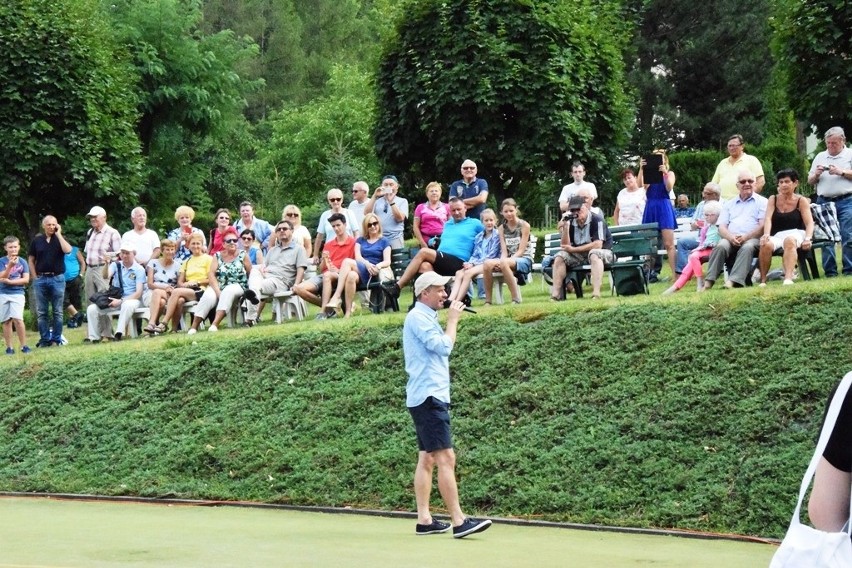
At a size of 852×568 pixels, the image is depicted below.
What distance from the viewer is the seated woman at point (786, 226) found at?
15758 millimetres

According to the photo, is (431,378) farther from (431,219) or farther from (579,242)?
(431,219)

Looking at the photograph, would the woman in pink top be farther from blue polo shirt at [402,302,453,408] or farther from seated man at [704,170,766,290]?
blue polo shirt at [402,302,453,408]

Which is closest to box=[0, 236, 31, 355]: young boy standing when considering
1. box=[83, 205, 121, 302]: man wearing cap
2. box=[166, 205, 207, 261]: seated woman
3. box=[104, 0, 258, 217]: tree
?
box=[83, 205, 121, 302]: man wearing cap

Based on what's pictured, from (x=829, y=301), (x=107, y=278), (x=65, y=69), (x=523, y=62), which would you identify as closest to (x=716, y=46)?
(x=523, y=62)

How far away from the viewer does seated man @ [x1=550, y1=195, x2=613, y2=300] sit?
17156 mm

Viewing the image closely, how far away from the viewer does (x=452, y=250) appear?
699 inches

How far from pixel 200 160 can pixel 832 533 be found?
43.8m


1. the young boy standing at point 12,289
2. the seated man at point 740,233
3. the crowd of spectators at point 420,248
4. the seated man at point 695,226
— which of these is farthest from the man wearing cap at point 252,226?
the seated man at point 740,233

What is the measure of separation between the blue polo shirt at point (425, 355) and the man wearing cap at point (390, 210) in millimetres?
9250

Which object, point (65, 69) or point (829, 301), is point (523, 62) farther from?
point (829, 301)

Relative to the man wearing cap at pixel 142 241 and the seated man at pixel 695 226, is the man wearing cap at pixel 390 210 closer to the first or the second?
the man wearing cap at pixel 142 241

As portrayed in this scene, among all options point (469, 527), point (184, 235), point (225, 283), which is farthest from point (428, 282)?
point (184, 235)

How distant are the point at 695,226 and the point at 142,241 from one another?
785 centimetres

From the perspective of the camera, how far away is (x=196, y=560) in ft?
31.2
